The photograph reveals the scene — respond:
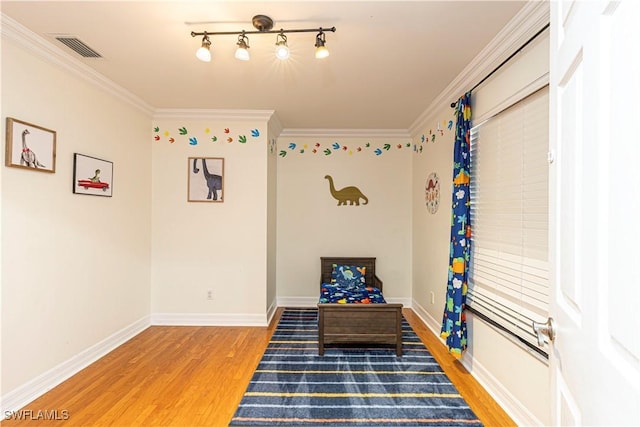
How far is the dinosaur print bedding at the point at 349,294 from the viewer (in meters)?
3.34

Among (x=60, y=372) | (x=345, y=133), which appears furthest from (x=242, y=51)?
(x=60, y=372)

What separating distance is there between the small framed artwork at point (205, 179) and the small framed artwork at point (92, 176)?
89 centimetres

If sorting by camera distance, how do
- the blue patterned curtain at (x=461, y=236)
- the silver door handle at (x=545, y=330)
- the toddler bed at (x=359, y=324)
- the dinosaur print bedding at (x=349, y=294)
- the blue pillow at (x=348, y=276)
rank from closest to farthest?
the silver door handle at (x=545, y=330)
the blue patterned curtain at (x=461, y=236)
the toddler bed at (x=359, y=324)
the dinosaur print bedding at (x=349, y=294)
the blue pillow at (x=348, y=276)

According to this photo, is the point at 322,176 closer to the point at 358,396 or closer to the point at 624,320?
Answer: the point at 358,396

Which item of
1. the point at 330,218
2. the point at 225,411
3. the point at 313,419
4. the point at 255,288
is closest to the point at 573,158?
the point at 313,419

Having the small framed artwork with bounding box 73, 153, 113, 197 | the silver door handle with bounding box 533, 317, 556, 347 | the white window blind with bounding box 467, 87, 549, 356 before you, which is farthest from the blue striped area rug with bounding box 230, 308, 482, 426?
the small framed artwork with bounding box 73, 153, 113, 197

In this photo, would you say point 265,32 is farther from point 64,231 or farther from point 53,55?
point 64,231

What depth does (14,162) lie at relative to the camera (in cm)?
211

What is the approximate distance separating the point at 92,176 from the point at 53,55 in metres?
0.99

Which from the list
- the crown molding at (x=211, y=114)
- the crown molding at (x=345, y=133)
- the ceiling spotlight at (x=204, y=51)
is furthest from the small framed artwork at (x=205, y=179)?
the ceiling spotlight at (x=204, y=51)

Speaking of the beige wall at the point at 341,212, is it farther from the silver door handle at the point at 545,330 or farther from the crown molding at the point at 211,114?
the silver door handle at the point at 545,330

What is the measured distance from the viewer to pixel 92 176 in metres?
2.82

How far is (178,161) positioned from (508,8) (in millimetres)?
3576

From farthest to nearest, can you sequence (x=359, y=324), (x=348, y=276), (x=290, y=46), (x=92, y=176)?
(x=348, y=276), (x=359, y=324), (x=92, y=176), (x=290, y=46)
